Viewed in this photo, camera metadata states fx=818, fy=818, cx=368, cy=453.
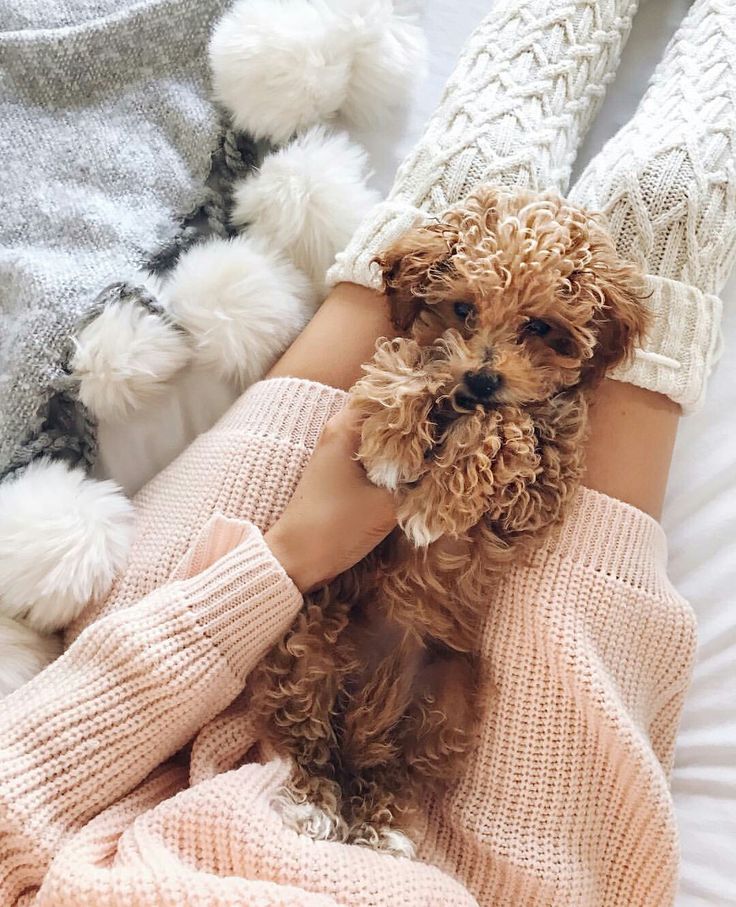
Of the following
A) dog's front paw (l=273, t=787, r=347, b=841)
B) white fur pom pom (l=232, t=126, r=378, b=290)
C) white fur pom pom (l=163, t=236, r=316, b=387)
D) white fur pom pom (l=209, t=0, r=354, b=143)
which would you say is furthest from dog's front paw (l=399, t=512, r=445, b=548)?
white fur pom pom (l=209, t=0, r=354, b=143)

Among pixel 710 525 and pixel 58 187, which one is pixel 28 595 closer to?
pixel 58 187

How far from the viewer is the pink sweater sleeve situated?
1.12m

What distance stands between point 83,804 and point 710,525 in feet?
3.92

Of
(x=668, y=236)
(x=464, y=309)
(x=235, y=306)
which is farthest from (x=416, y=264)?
(x=668, y=236)

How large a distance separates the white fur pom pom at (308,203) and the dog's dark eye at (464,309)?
49 cm

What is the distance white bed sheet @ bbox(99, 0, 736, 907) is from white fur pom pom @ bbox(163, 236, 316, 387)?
0.10 metres

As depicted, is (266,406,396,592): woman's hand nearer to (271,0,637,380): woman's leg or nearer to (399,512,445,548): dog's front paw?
(399,512,445,548): dog's front paw

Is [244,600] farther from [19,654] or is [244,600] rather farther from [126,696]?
[19,654]

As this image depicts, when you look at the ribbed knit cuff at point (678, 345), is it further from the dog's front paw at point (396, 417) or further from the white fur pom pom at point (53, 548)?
the white fur pom pom at point (53, 548)

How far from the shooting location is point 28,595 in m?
1.36

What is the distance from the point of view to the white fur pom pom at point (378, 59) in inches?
68.4

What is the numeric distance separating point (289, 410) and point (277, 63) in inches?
29.8

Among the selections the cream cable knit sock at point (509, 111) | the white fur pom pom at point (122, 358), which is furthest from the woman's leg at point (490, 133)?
the white fur pom pom at point (122, 358)

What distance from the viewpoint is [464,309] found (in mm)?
1236
